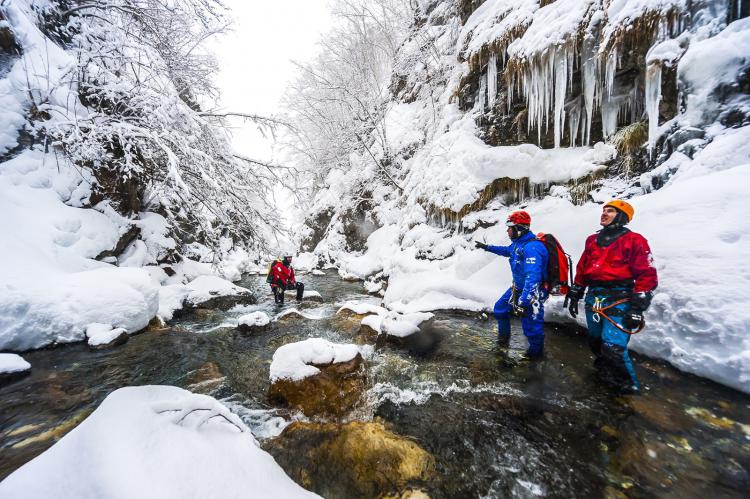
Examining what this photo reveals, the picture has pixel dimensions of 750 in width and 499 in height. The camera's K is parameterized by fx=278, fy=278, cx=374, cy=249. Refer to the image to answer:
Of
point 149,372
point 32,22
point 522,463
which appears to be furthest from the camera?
point 32,22

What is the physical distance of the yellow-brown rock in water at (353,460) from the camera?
7.70ft

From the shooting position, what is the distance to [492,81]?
9.12 metres

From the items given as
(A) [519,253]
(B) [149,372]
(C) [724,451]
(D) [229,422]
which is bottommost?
(B) [149,372]

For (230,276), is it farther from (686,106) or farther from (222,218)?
(686,106)

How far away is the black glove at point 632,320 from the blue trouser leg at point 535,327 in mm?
865

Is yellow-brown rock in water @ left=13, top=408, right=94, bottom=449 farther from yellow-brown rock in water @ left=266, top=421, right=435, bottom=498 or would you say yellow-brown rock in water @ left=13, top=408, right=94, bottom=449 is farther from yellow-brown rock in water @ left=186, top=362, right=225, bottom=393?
yellow-brown rock in water @ left=266, top=421, right=435, bottom=498

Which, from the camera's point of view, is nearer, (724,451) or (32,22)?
(724,451)

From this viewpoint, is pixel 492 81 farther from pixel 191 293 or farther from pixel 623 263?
pixel 191 293

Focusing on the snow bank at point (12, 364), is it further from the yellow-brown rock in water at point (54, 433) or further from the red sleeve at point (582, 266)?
the red sleeve at point (582, 266)

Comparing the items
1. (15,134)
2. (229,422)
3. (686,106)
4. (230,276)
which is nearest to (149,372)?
(229,422)

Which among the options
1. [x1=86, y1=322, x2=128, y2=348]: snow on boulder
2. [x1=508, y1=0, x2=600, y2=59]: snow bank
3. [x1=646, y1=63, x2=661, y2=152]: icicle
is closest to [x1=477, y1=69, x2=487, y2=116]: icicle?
[x1=508, y1=0, x2=600, y2=59]: snow bank

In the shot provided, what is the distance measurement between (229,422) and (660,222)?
5.90 m

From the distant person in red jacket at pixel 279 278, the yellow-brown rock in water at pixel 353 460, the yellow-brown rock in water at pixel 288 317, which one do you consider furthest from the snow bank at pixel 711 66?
the distant person in red jacket at pixel 279 278

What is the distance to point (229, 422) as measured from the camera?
2.26 meters
